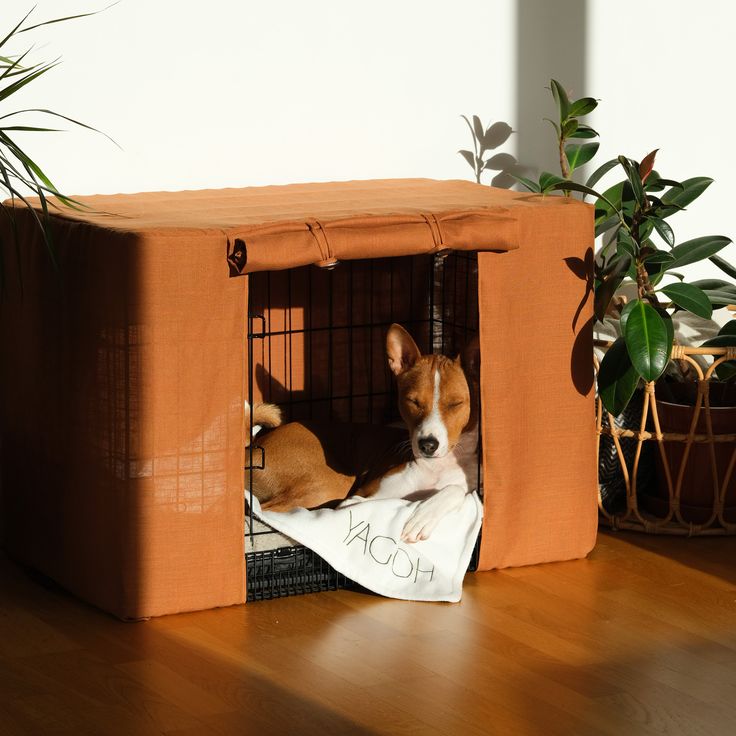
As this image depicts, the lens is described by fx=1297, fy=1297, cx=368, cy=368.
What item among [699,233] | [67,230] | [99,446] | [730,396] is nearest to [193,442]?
[99,446]

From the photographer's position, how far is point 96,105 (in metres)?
3.21

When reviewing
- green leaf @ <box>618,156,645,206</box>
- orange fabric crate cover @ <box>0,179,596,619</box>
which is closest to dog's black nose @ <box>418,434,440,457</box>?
orange fabric crate cover @ <box>0,179,596,619</box>

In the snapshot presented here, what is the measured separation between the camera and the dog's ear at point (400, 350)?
3.06 metres

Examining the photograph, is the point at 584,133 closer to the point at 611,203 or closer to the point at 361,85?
the point at 611,203

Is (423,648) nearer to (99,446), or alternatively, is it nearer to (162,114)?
(99,446)

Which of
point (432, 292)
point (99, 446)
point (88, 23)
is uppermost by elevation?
point (88, 23)

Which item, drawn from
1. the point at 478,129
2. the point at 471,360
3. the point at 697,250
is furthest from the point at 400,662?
the point at 478,129

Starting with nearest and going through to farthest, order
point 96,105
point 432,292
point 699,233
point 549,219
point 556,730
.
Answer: point 556,730 < point 549,219 < point 96,105 < point 432,292 < point 699,233

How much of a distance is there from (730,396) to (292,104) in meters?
1.42

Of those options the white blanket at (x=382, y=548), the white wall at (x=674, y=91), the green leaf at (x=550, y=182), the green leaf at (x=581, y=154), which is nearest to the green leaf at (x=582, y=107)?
the green leaf at (x=581, y=154)

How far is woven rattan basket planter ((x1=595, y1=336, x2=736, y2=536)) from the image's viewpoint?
3.34 meters

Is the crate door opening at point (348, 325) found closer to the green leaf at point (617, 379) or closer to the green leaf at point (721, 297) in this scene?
the green leaf at point (617, 379)

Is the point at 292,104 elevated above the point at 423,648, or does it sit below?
above

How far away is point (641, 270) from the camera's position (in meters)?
3.24
